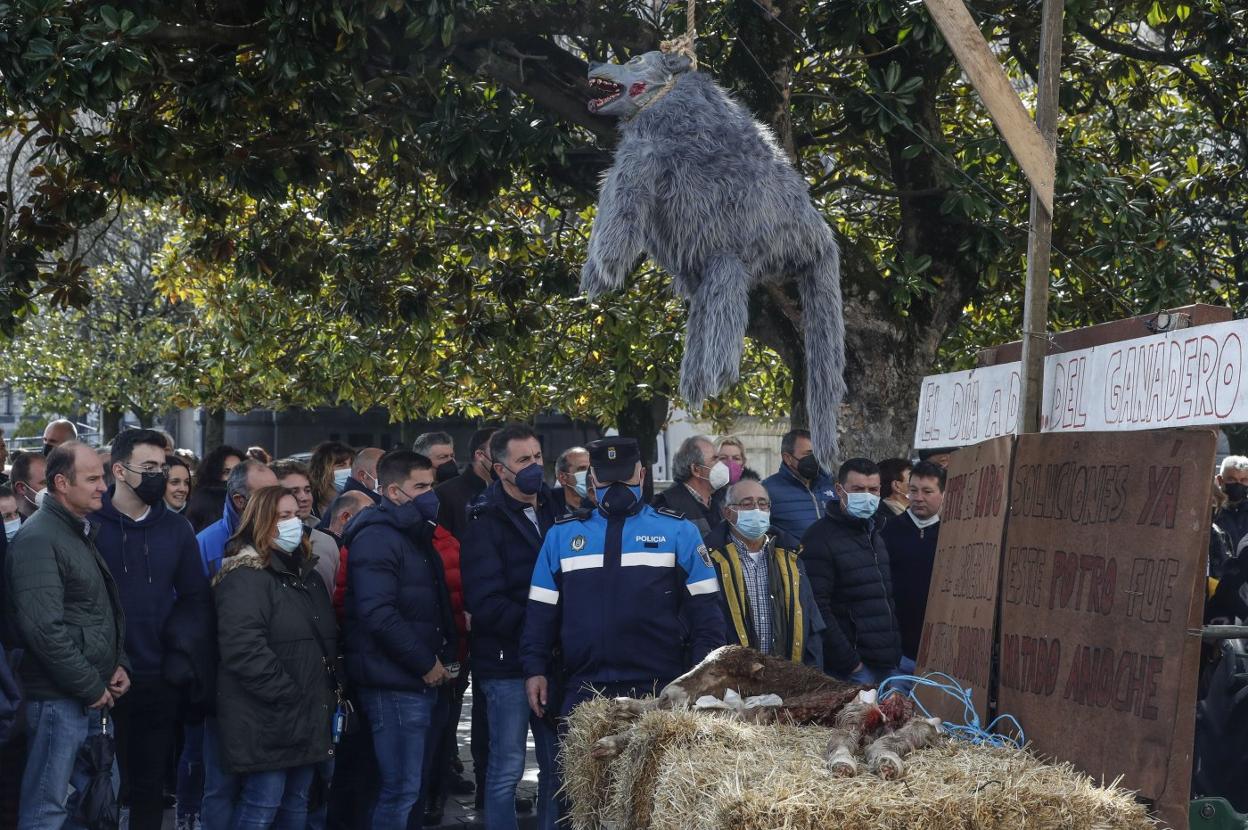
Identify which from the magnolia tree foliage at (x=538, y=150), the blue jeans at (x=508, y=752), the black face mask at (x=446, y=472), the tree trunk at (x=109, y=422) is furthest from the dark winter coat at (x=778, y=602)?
the tree trunk at (x=109, y=422)

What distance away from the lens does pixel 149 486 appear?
21.2 ft

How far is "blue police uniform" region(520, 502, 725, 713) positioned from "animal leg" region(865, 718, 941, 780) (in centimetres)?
196

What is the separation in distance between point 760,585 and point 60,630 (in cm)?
330

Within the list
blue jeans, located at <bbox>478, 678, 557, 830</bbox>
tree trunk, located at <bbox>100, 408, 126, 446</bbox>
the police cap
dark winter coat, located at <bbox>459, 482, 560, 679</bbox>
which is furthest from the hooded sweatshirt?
tree trunk, located at <bbox>100, 408, 126, 446</bbox>

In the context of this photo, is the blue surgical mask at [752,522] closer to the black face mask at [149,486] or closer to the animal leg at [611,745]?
the animal leg at [611,745]

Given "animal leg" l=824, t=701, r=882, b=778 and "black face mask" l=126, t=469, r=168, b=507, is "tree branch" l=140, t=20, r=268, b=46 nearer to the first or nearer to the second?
"black face mask" l=126, t=469, r=168, b=507

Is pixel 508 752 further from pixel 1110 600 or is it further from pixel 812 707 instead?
pixel 1110 600

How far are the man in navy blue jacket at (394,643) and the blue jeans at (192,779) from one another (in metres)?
1.21

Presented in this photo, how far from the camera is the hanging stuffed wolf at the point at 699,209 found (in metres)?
5.53

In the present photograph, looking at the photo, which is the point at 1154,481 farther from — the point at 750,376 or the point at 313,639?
the point at 750,376

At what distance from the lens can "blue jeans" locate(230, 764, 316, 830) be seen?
6.30 metres

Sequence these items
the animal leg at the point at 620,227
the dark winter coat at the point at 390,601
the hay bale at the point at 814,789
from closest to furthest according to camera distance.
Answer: the hay bale at the point at 814,789 → the animal leg at the point at 620,227 → the dark winter coat at the point at 390,601

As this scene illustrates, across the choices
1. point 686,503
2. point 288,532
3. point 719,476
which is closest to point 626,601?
point 288,532

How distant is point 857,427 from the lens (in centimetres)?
888
